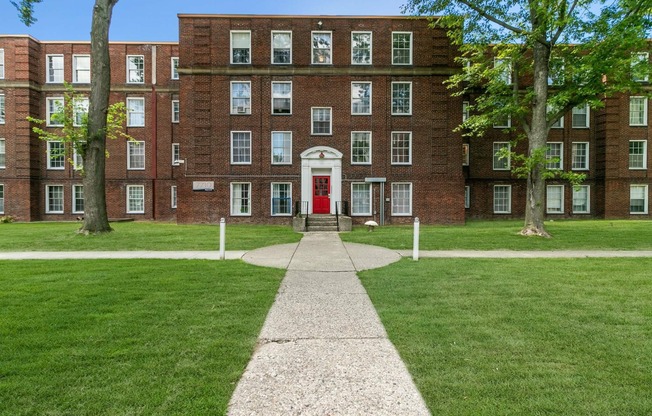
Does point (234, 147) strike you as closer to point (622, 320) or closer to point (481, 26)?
point (481, 26)

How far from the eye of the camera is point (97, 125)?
1564 cm

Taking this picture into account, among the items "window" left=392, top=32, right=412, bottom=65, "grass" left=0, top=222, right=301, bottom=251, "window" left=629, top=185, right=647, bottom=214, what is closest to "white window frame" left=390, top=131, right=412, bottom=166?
"window" left=392, top=32, right=412, bottom=65

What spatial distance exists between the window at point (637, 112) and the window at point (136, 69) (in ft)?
117

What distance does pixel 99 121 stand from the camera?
15.7 m

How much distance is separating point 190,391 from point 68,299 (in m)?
4.04

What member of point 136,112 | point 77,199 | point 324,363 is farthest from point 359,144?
point 77,199

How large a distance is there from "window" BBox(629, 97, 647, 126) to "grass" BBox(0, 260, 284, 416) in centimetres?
3167

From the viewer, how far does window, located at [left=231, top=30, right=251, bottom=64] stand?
74.3ft

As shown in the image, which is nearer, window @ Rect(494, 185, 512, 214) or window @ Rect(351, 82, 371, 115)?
window @ Rect(351, 82, 371, 115)

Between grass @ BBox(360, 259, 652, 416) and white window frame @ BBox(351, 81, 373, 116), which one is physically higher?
white window frame @ BBox(351, 81, 373, 116)

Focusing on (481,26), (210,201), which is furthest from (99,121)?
(481,26)

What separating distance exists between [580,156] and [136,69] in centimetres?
3343

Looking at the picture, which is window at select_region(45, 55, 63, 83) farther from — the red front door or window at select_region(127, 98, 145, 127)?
the red front door

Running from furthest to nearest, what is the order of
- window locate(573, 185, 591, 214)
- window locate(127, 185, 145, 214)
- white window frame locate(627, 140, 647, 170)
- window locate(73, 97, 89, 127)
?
window locate(127, 185, 145, 214) → window locate(573, 185, 591, 214) → white window frame locate(627, 140, 647, 170) → window locate(73, 97, 89, 127)
